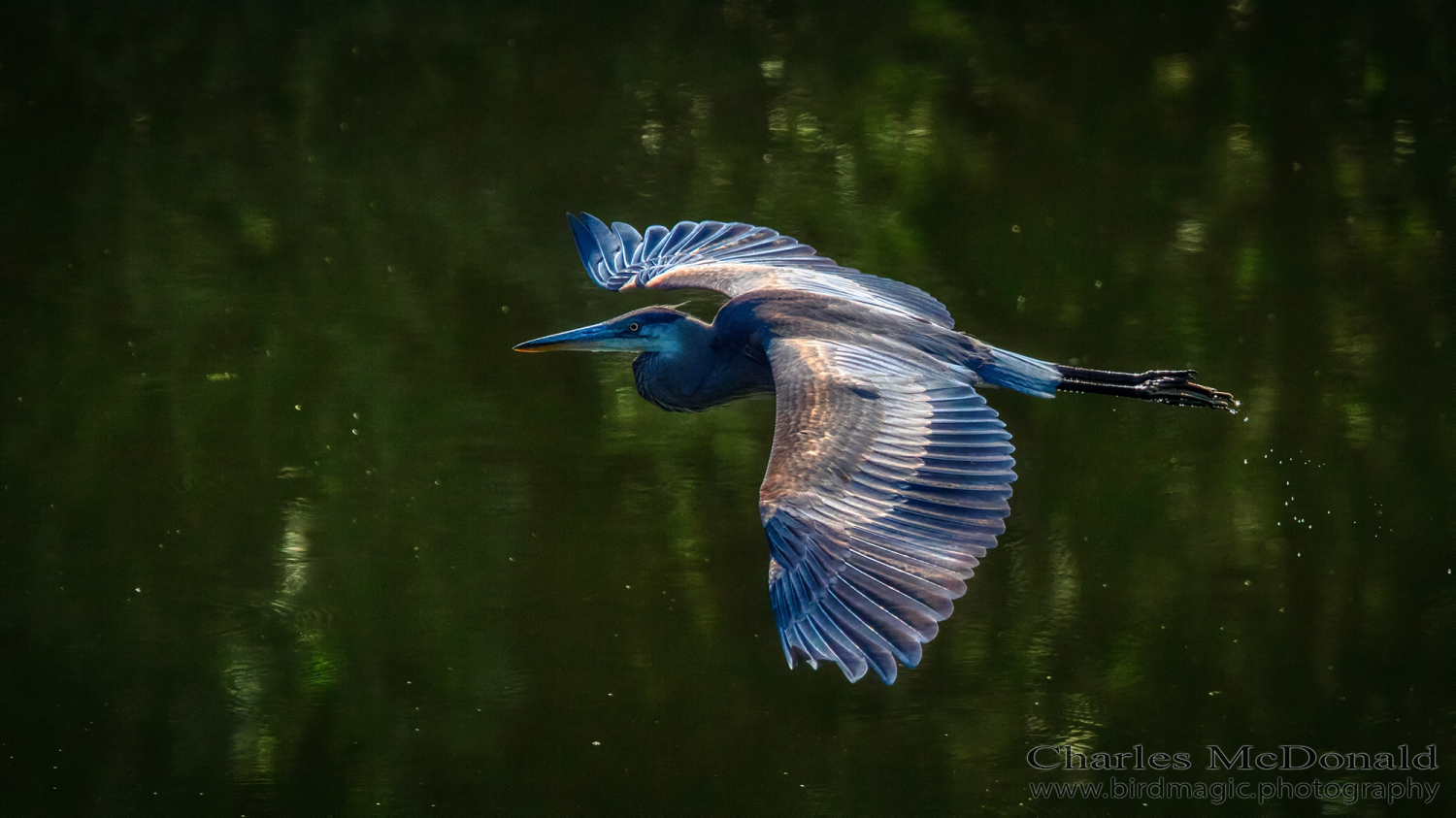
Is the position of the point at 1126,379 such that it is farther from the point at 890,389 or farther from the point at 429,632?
the point at 429,632

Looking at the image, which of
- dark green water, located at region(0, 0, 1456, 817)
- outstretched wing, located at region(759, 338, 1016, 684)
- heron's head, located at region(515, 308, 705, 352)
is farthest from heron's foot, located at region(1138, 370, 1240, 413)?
heron's head, located at region(515, 308, 705, 352)

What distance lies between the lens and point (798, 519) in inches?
124

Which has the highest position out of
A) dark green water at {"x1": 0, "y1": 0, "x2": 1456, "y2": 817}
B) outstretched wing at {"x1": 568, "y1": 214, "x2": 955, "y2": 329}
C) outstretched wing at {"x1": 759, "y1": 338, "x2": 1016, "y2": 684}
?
outstretched wing at {"x1": 759, "y1": 338, "x2": 1016, "y2": 684}

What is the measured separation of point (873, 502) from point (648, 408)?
234 centimetres

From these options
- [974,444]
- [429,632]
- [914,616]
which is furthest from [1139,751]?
[429,632]

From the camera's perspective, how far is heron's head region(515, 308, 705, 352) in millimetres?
4484

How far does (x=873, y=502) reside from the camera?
129 inches

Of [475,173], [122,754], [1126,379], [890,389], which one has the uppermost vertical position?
[890,389]

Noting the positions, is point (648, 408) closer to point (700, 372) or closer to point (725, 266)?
point (725, 266)

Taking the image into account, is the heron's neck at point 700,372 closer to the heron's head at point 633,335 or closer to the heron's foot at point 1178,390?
the heron's head at point 633,335

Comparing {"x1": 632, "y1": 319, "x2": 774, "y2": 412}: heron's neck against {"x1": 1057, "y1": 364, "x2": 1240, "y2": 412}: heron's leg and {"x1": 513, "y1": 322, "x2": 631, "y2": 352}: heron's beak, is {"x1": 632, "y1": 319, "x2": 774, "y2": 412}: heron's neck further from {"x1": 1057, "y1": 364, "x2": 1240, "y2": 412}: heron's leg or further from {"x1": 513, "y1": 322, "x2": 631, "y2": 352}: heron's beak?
{"x1": 1057, "y1": 364, "x2": 1240, "y2": 412}: heron's leg

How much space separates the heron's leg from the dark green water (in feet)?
2.09

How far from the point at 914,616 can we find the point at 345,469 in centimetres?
287

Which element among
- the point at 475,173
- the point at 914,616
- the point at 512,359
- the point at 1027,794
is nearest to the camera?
the point at 914,616
